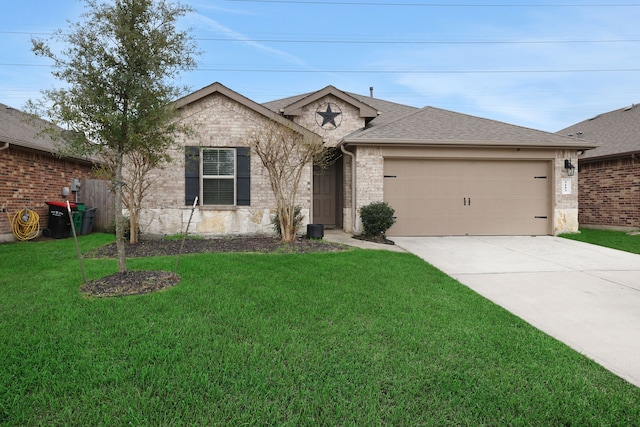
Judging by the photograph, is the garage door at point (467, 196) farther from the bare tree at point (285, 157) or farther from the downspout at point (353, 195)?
the bare tree at point (285, 157)

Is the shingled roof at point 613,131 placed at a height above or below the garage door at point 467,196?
above

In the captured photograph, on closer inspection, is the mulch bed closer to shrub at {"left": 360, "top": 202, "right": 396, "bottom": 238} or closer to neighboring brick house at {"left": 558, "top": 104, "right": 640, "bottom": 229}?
shrub at {"left": 360, "top": 202, "right": 396, "bottom": 238}

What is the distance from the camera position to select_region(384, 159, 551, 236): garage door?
9.91m

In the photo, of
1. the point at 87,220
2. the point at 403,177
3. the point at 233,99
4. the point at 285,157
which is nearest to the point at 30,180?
the point at 87,220

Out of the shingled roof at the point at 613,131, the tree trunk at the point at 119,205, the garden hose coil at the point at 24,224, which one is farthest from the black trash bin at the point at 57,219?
the shingled roof at the point at 613,131

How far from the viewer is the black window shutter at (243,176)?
9.04 m

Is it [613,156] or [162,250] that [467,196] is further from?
[162,250]

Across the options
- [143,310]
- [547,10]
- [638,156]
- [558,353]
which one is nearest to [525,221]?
[638,156]

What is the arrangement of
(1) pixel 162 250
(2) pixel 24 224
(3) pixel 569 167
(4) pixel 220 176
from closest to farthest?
(1) pixel 162 250 → (2) pixel 24 224 → (4) pixel 220 176 → (3) pixel 569 167

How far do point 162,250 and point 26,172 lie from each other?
5040 mm

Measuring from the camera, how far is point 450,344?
2.91m

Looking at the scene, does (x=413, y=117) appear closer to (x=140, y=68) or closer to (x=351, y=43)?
(x=140, y=68)

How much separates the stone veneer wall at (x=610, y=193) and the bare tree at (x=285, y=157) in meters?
10.3

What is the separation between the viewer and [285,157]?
853 cm
